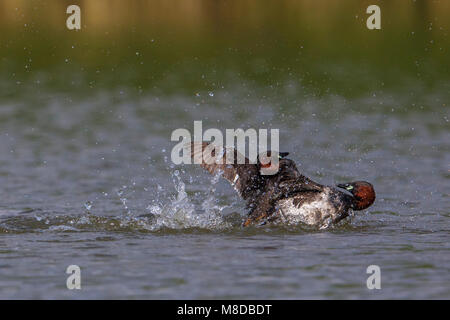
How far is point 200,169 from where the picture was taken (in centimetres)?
1366

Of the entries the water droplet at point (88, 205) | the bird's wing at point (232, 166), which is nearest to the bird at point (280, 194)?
the bird's wing at point (232, 166)

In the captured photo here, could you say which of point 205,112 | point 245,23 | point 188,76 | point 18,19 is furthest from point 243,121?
point 18,19

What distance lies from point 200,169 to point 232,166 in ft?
11.4

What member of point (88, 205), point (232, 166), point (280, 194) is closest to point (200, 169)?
point (88, 205)

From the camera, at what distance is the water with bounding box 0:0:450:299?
26.9 feet

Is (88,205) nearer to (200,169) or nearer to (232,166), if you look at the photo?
(232,166)

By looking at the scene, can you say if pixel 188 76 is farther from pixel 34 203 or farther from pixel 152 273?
pixel 152 273

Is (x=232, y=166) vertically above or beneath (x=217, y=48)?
beneath

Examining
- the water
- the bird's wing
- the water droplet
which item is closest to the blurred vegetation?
the water

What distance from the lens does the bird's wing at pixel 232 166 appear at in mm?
10188

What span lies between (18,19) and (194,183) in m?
12.1

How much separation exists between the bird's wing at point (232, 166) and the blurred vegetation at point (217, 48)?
9357mm

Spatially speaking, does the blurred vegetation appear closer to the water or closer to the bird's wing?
the water

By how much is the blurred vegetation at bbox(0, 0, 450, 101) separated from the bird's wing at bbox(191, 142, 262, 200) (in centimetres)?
936
